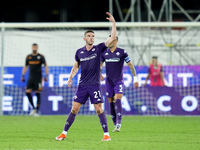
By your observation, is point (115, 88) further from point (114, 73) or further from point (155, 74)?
point (155, 74)

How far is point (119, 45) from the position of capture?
25.4 m

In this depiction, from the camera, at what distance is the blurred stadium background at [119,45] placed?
18.5 m

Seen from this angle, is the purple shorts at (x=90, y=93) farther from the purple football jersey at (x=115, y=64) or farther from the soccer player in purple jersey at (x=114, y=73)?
the purple football jersey at (x=115, y=64)

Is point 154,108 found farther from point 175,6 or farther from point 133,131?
point 175,6

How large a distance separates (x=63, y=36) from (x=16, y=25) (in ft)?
22.7

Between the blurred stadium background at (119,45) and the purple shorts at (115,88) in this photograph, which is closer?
the purple shorts at (115,88)

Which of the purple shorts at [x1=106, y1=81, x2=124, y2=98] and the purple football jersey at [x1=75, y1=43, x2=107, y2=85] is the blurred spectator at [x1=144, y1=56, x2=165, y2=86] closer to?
the purple shorts at [x1=106, y1=81, x2=124, y2=98]

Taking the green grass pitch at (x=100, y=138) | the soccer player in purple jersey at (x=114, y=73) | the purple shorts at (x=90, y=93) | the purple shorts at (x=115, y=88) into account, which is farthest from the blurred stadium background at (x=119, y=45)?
the purple shorts at (x=90, y=93)

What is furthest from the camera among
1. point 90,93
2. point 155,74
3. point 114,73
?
point 155,74

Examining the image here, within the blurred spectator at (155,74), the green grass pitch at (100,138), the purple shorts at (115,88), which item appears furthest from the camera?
the blurred spectator at (155,74)

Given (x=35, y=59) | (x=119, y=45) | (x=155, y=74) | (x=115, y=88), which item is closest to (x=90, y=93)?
(x=115, y=88)

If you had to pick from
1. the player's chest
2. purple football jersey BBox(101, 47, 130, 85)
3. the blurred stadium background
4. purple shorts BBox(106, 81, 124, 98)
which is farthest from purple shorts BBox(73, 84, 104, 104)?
the player's chest

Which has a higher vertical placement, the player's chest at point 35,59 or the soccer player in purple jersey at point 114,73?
the player's chest at point 35,59

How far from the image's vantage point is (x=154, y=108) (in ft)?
60.7
